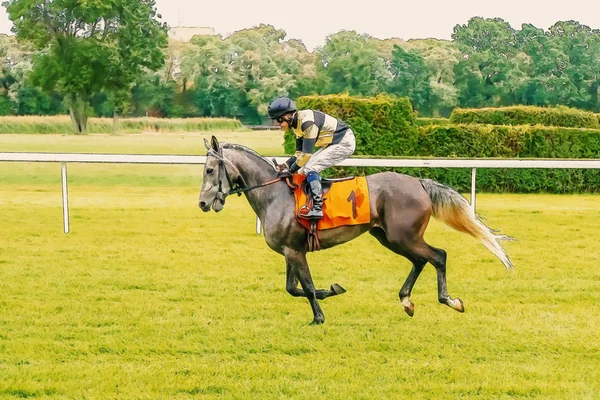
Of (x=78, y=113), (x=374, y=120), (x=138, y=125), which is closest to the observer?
(x=374, y=120)

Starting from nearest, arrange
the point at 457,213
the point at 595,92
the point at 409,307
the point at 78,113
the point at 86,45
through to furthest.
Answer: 1. the point at 409,307
2. the point at 457,213
3. the point at 78,113
4. the point at 595,92
5. the point at 86,45

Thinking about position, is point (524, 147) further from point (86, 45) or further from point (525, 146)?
point (86, 45)

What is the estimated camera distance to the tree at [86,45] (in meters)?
28.9

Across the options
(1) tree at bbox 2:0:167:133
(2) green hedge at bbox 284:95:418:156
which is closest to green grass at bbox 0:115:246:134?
(1) tree at bbox 2:0:167:133

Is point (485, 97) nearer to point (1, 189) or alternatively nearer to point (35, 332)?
point (1, 189)

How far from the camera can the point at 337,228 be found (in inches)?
217

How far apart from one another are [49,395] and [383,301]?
286cm

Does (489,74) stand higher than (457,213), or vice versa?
(489,74)

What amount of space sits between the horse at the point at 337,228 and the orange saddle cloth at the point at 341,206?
0.18 ft

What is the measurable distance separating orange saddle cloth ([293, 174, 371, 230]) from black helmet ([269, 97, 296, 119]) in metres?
0.48

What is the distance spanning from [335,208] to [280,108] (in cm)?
77

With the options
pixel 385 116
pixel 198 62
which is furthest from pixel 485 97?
pixel 385 116

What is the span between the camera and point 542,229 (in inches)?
408

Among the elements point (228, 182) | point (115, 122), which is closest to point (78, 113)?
point (115, 122)
